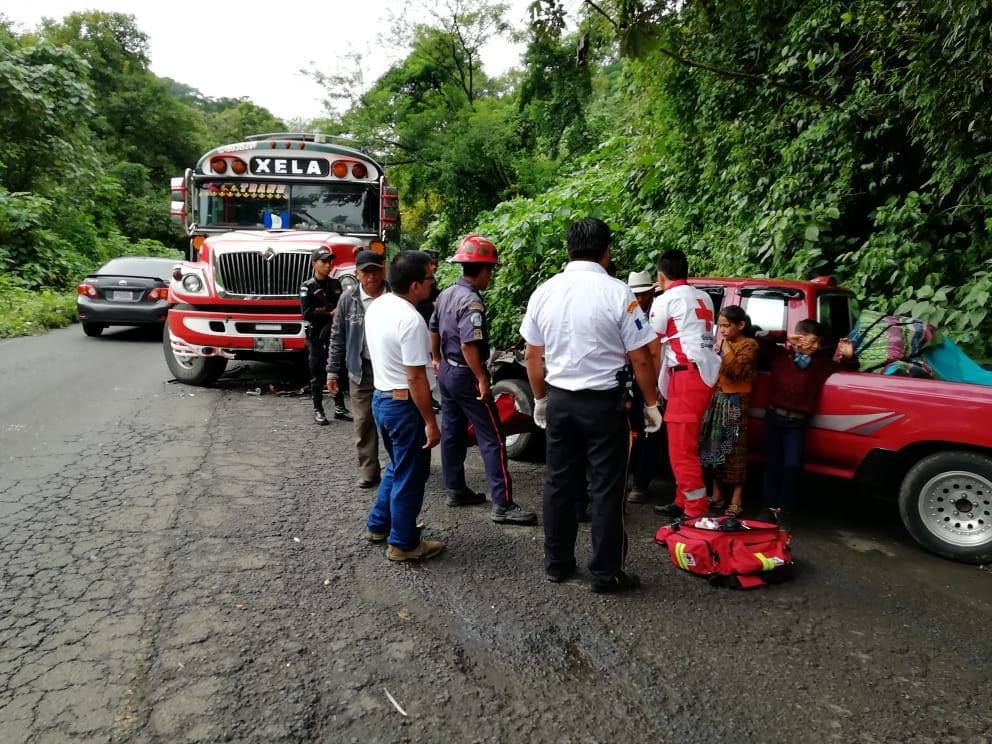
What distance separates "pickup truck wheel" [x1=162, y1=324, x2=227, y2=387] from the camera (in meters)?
8.04

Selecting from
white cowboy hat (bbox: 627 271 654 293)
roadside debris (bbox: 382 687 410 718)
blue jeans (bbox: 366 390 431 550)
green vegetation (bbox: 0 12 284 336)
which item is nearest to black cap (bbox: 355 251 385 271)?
blue jeans (bbox: 366 390 431 550)

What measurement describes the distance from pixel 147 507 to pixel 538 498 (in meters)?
2.65

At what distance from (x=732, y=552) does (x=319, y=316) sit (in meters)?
4.85

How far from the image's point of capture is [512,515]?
4383mm

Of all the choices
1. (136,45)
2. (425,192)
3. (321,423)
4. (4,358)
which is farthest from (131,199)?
(321,423)

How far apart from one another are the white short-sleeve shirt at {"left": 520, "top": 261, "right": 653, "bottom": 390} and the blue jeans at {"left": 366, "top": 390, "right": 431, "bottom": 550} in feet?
2.77

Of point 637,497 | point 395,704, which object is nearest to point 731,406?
point 637,497

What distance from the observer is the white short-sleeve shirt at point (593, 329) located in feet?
10.8

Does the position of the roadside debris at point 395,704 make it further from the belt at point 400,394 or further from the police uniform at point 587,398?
the belt at point 400,394

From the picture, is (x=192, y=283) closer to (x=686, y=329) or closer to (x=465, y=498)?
(x=465, y=498)

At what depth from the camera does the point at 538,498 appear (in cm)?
488

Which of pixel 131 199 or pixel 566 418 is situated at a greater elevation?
pixel 131 199

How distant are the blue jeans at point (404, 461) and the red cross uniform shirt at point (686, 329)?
5.34 feet

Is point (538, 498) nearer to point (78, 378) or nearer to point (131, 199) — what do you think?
point (78, 378)
